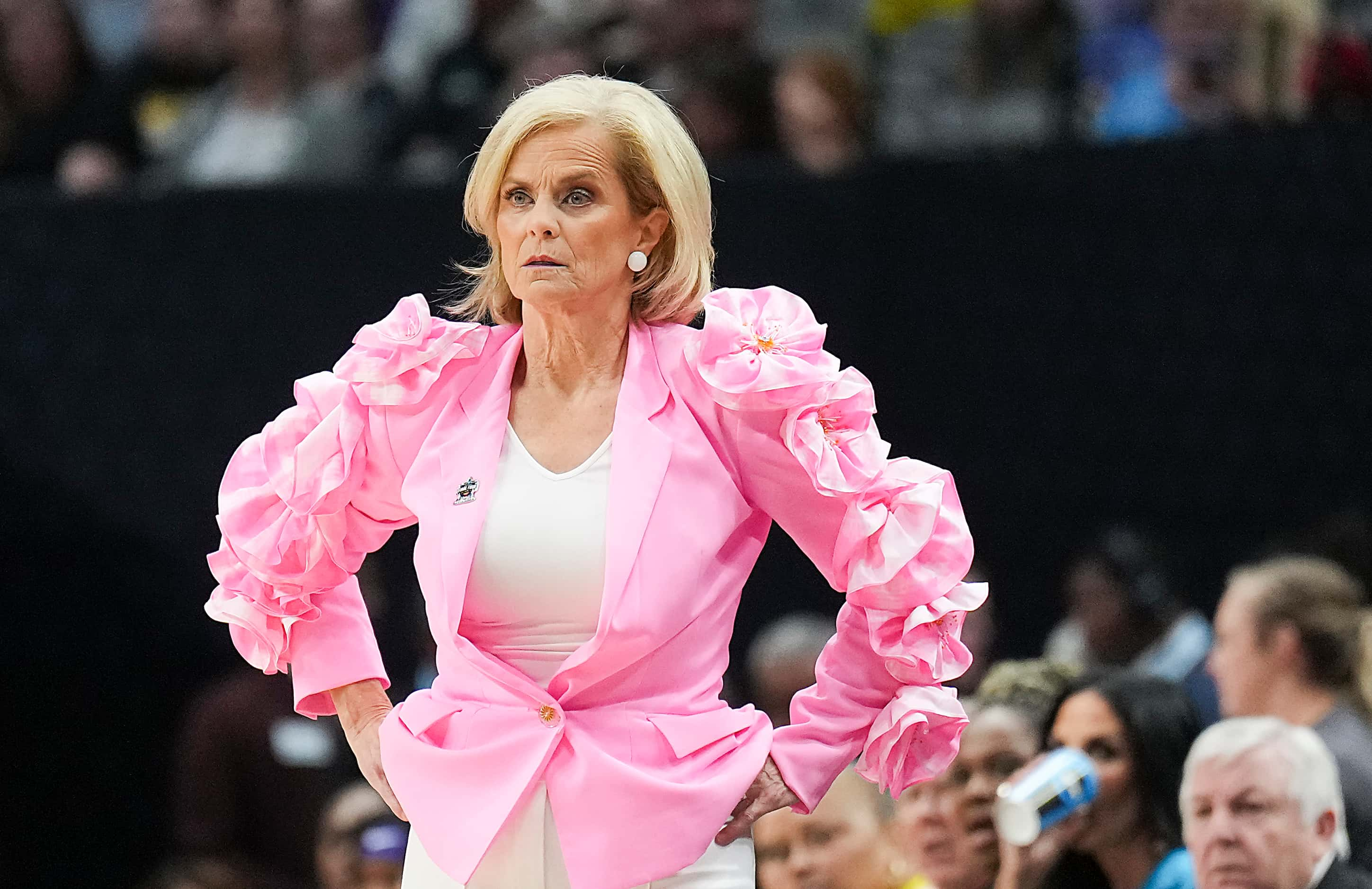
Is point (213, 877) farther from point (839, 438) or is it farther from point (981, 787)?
point (839, 438)

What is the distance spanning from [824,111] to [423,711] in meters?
3.21

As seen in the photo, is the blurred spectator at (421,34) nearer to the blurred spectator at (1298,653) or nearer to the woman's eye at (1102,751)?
the blurred spectator at (1298,653)

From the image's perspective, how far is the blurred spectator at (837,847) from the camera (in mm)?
3543

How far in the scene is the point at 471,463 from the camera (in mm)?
2510

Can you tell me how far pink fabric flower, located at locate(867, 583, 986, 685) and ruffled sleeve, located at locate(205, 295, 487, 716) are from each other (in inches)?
24.8

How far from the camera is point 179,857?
17.3 ft

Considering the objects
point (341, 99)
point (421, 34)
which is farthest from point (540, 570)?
point (421, 34)

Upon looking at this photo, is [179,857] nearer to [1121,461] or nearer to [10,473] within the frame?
[10,473]

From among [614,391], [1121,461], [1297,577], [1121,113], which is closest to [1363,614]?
[1297,577]

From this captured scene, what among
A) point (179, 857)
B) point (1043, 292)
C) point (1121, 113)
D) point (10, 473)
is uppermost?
point (1121, 113)

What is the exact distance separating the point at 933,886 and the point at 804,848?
0.76 ft

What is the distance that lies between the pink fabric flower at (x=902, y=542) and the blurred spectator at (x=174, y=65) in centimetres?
435

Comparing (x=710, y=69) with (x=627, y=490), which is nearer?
(x=627, y=490)

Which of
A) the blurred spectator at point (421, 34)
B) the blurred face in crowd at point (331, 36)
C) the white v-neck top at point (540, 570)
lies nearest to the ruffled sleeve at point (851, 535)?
the white v-neck top at point (540, 570)
